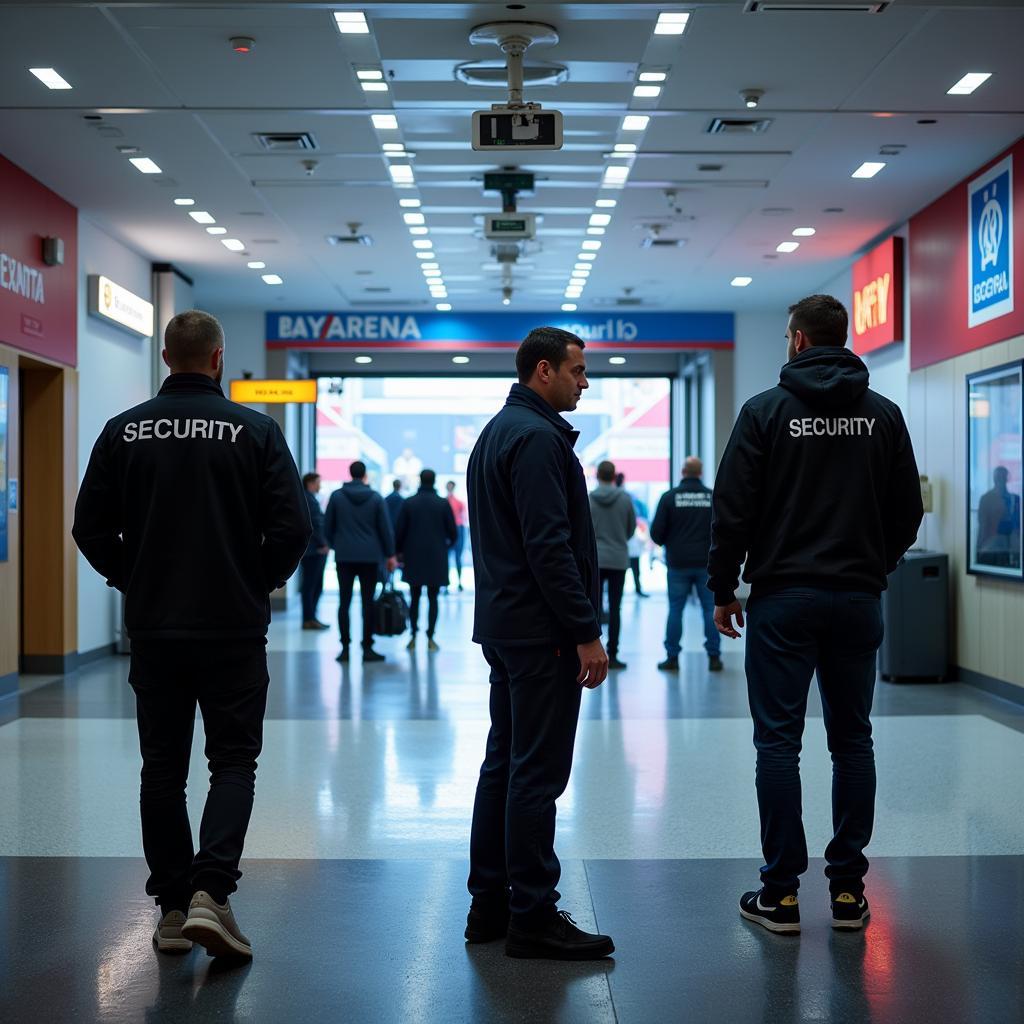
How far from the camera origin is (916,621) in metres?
9.45

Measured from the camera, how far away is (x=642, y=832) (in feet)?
16.0

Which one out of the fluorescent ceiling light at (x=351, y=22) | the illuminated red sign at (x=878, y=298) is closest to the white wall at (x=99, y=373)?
the fluorescent ceiling light at (x=351, y=22)

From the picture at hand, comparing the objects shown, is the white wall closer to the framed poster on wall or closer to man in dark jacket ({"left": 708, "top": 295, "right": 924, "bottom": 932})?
the framed poster on wall

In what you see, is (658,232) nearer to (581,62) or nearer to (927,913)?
(581,62)

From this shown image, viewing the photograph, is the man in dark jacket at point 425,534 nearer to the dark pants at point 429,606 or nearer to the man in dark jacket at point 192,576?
the dark pants at point 429,606

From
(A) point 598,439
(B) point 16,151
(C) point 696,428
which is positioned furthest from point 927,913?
(A) point 598,439

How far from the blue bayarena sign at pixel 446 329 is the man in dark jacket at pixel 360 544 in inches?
249

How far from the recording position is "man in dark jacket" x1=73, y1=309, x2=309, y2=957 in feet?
11.2

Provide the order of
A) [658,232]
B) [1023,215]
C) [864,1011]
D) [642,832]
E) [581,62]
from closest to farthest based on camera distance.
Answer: [864,1011] → [642,832] → [581,62] → [1023,215] → [658,232]

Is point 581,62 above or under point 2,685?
above

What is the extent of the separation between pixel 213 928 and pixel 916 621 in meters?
7.18

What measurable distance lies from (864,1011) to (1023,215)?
6665 millimetres

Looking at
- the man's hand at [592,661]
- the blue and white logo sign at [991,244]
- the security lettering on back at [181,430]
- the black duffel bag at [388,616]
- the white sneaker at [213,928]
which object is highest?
the blue and white logo sign at [991,244]

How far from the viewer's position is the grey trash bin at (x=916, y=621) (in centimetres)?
940
